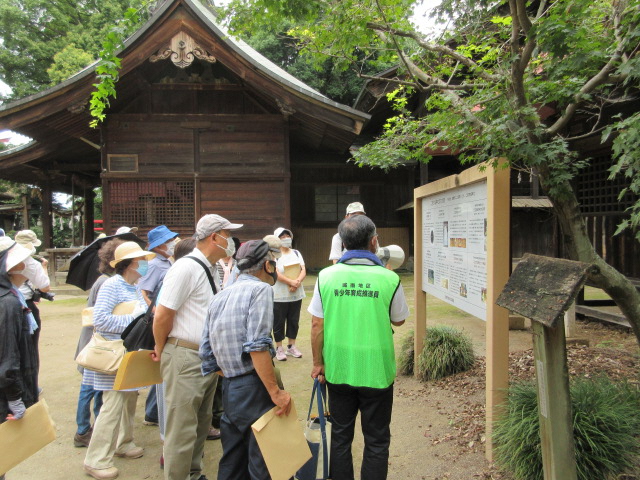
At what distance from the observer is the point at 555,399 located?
2166 mm

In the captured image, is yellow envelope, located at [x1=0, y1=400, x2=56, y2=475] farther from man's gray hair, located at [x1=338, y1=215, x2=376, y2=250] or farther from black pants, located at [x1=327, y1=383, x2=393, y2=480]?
man's gray hair, located at [x1=338, y1=215, x2=376, y2=250]

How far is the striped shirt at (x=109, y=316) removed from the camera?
3.10m

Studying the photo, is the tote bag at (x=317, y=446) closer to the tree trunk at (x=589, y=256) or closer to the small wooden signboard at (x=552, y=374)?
the small wooden signboard at (x=552, y=374)

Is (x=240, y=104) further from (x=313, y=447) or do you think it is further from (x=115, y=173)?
(x=313, y=447)

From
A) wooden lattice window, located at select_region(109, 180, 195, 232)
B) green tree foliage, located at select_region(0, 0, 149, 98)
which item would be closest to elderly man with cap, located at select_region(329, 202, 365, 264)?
wooden lattice window, located at select_region(109, 180, 195, 232)

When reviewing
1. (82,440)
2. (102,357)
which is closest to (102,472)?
(82,440)

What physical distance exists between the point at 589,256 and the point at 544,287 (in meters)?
0.99

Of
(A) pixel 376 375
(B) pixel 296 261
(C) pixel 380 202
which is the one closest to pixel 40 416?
(A) pixel 376 375

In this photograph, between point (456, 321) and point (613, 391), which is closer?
point (613, 391)

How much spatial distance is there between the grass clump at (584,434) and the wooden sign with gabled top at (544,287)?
91 centimetres

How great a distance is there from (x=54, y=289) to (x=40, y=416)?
9783 mm

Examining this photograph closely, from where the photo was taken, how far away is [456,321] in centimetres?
732

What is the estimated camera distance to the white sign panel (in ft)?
10.2

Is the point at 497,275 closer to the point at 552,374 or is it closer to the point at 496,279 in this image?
the point at 496,279
